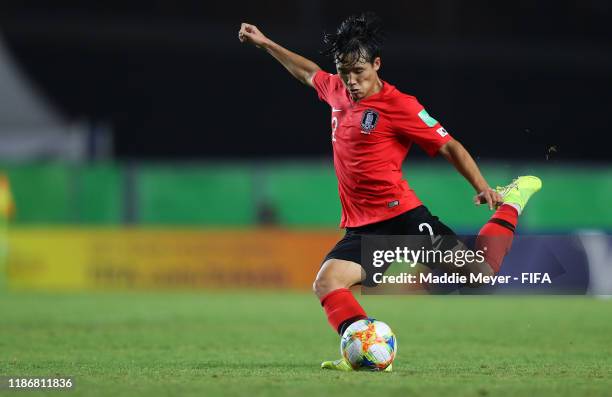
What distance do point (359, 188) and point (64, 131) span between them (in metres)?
16.4

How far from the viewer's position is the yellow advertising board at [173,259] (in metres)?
17.5

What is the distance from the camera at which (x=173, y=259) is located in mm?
17641

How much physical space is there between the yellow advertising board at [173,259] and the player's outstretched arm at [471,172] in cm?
1075

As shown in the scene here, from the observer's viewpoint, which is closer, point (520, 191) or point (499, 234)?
point (499, 234)

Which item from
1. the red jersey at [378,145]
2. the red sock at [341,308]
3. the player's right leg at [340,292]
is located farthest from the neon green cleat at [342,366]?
the red jersey at [378,145]

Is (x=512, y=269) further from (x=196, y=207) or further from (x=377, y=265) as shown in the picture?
(x=196, y=207)

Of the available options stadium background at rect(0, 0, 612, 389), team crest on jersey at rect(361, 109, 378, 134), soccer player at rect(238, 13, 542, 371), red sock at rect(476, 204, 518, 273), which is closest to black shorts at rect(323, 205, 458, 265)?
soccer player at rect(238, 13, 542, 371)

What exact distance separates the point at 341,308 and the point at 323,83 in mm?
1569

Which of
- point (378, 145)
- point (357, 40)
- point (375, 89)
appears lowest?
point (378, 145)

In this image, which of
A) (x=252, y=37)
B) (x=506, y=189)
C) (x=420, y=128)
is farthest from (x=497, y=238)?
(x=252, y=37)

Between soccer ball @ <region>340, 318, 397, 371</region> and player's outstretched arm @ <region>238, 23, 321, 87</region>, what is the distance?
1.83 m

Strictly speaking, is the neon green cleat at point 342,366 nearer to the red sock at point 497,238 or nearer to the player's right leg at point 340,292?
the player's right leg at point 340,292

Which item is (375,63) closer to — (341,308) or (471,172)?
(471,172)

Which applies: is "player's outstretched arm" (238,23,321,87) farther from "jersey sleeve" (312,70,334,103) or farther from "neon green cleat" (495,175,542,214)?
"neon green cleat" (495,175,542,214)
